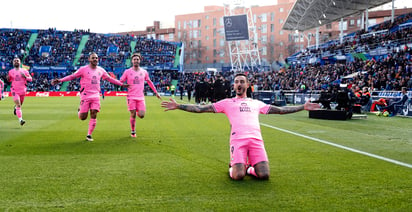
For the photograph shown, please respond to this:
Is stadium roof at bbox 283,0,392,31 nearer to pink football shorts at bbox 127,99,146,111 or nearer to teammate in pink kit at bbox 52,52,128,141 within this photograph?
pink football shorts at bbox 127,99,146,111

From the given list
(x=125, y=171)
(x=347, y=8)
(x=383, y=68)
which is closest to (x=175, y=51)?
(x=347, y=8)

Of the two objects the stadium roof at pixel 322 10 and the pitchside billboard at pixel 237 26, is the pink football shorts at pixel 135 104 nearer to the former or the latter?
the stadium roof at pixel 322 10

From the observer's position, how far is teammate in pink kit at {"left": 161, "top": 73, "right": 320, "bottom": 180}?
18.4 ft

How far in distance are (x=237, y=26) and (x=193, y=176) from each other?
163ft

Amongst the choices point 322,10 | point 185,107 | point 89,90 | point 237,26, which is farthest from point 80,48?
point 185,107

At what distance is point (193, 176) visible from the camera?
5.86m

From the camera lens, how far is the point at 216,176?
231 inches

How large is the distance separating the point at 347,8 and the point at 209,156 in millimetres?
45471

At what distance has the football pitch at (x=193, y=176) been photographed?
4.43 metres

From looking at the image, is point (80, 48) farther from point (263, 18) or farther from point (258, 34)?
point (263, 18)

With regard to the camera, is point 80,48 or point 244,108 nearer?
point 244,108

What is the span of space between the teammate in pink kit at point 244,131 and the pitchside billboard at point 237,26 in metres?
48.6

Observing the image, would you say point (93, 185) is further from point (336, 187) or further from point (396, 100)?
point (396, 100)

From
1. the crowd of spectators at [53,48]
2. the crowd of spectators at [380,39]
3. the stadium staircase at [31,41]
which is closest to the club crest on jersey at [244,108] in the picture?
the crowd of spectators at [380,39]
